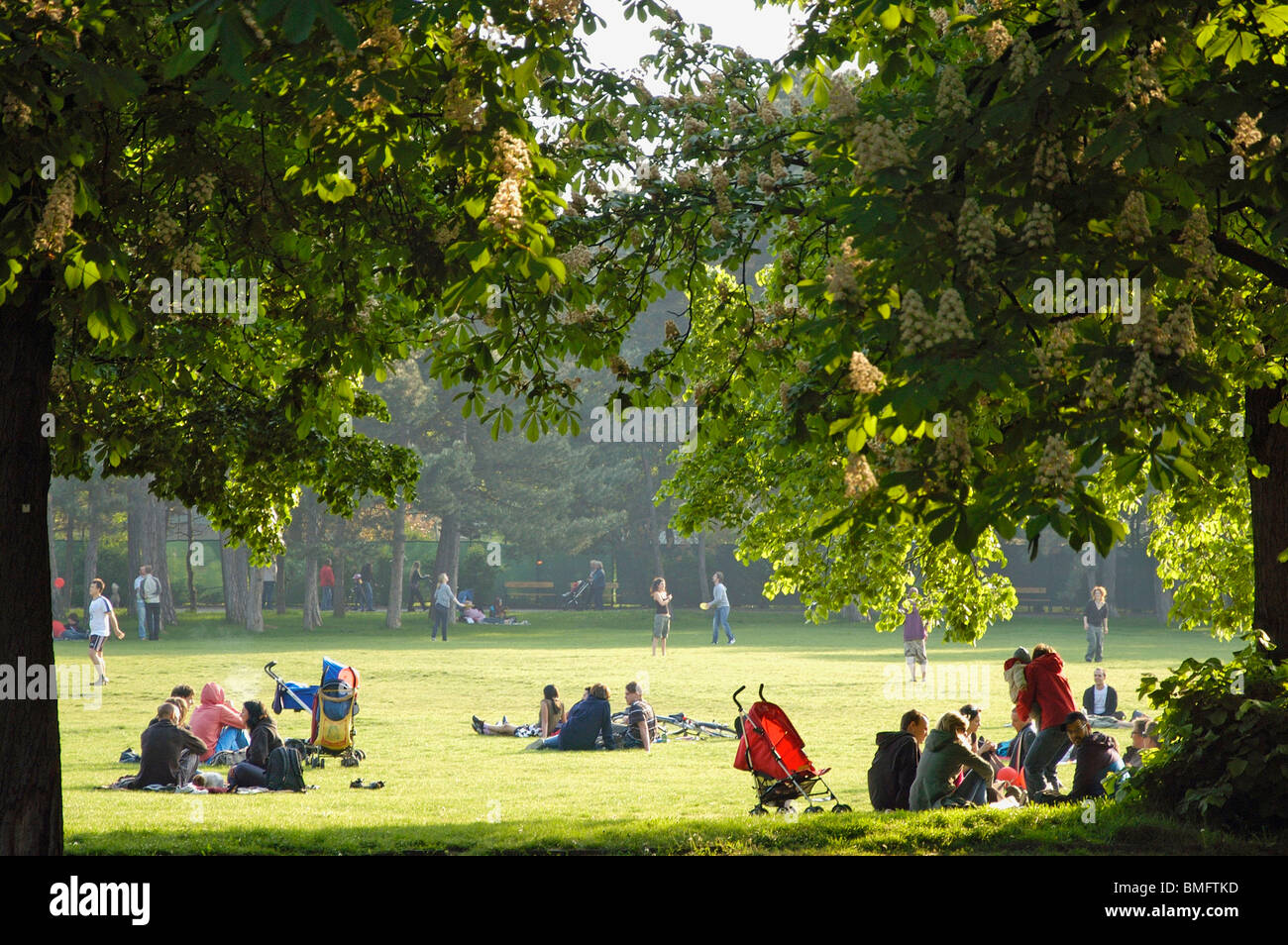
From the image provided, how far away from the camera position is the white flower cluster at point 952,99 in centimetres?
591

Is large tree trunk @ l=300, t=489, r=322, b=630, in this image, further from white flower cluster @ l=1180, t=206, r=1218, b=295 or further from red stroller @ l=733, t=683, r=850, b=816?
white flower cluster @ l=1180, t=206, r=1218, b=295

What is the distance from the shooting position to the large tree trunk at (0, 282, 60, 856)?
8.07 metres

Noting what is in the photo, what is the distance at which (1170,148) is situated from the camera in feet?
18.0

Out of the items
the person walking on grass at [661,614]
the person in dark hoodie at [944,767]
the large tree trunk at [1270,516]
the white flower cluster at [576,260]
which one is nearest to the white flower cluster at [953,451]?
the white flower cluster at [576,260]

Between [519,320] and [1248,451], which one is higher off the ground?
[519,320]

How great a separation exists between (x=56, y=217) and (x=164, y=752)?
9190mm

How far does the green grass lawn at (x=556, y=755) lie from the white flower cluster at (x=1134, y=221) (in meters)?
5.32

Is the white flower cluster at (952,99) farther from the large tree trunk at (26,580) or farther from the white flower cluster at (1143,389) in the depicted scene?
the large tree trunk at (26,580)

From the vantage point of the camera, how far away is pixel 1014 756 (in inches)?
553

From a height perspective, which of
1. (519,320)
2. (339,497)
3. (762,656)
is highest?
(519,320)

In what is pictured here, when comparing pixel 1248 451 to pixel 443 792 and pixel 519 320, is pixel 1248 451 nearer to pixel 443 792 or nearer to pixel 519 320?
pixel 519 320
